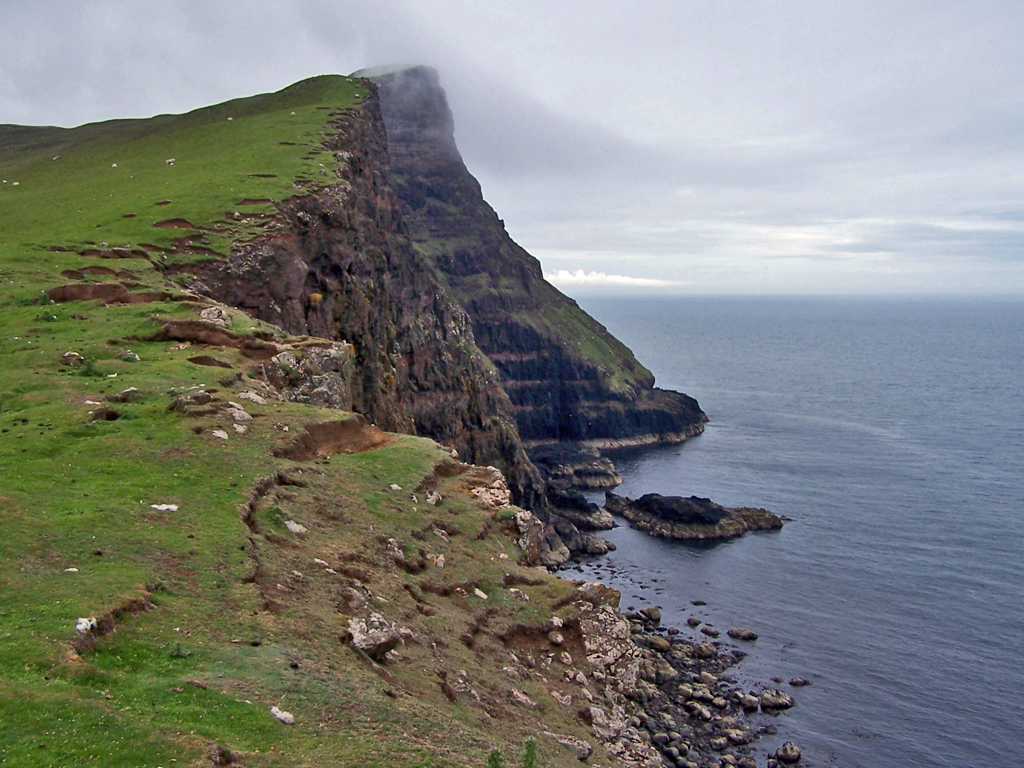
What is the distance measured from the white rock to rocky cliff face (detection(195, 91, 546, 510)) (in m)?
26.3

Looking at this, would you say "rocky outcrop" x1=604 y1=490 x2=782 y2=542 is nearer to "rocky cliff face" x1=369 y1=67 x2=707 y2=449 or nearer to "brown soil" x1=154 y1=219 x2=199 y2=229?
"rocky cliff face" x1=369 y1=67 x2=707 y2=449

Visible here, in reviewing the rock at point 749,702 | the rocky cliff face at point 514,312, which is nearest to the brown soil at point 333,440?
the rock at point 749,702

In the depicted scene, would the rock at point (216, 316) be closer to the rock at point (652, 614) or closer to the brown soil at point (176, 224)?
the brown soil at point (176, 224)

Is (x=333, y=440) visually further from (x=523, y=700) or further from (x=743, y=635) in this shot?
(x=743, y=635)

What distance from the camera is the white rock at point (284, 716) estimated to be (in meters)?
14.1

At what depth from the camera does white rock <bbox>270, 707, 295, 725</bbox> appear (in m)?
14.1

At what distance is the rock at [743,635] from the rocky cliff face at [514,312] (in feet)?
291

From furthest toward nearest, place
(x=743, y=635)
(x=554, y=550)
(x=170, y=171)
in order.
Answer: (x=554, y=550)
(x=743, y=635)
(x=170, y=171)

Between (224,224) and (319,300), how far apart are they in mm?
8162

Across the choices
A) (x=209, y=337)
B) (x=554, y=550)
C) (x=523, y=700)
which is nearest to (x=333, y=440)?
(x=209, y=337)

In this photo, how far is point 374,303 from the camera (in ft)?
230

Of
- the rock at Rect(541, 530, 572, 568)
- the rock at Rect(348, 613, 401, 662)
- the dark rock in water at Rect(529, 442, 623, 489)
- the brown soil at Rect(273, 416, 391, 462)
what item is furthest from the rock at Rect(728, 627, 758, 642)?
the rock at Rect(348, 613, 401, 662)

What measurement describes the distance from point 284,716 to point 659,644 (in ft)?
190

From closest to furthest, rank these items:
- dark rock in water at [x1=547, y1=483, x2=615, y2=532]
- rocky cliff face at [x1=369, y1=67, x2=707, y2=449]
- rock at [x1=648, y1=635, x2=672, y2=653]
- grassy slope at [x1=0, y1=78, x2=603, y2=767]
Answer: grassy slope at [x1=0, y1=78, x2=603, y2=767] → rock at [x1=648, y1=635, x2=672, y2=653] → dark rock in water at [x1=547, y1=483, x2=615, y2=532] → rocky cliff face at [x1=369, y1=67, x2=707, y2=449]
